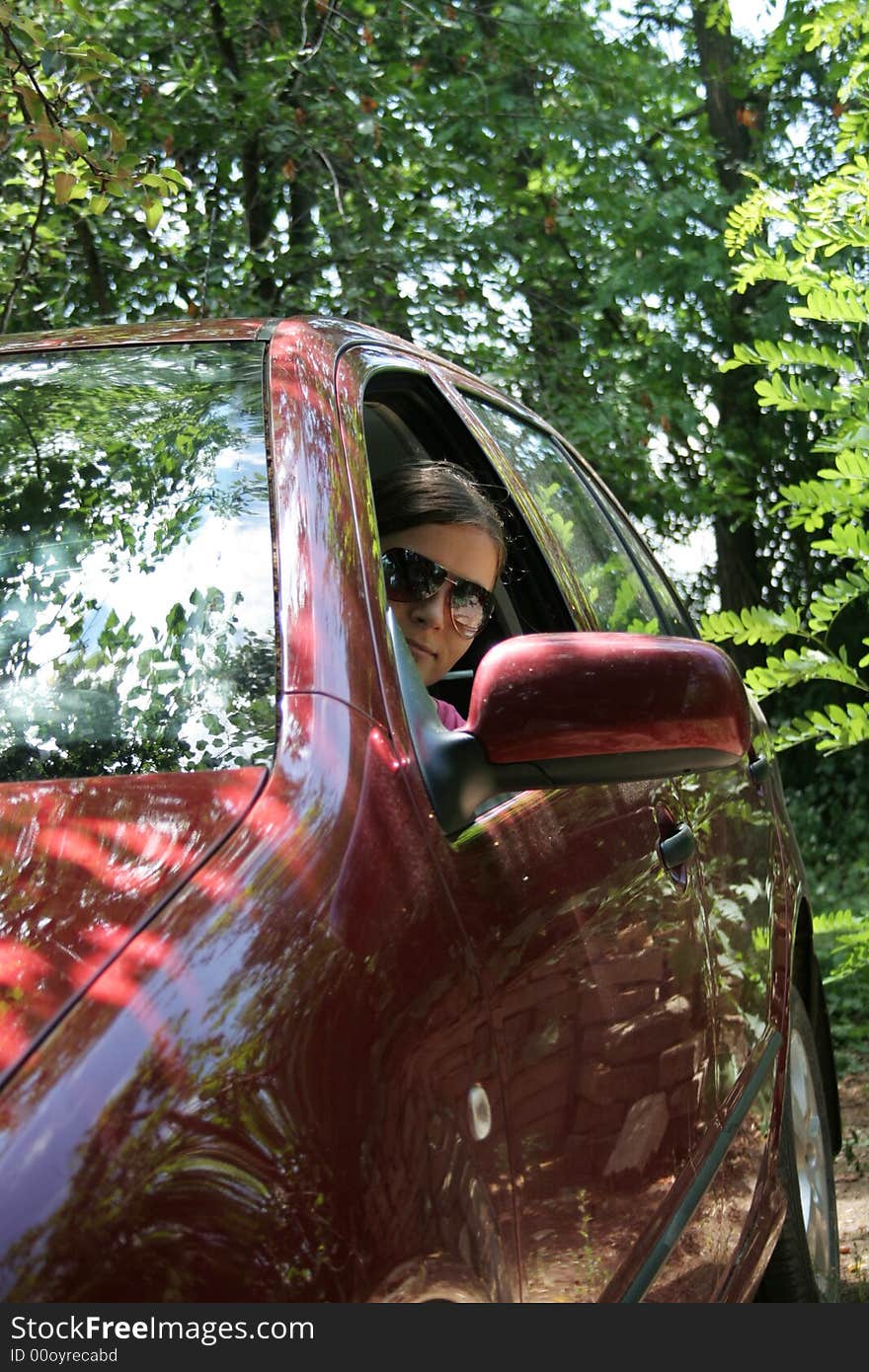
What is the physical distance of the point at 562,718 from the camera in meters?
1.48

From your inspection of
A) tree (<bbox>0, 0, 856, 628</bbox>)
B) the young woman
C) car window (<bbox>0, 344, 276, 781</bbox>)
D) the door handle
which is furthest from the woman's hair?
tree (<bbox>0, 0, 856, 628</bbox>)

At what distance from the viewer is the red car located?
3.42ft

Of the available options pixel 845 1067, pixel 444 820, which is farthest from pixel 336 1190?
pixel 845 1067

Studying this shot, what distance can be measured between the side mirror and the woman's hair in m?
0.67

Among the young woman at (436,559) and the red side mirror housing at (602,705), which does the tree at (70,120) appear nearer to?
the young woman at (436,559)

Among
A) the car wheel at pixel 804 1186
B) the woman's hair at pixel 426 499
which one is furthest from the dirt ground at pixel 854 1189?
the woman's hair at pixel 426 499

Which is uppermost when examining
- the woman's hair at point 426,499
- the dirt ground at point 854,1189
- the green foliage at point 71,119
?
the green foliage at point 71,119

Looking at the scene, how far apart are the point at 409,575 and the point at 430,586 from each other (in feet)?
0.15

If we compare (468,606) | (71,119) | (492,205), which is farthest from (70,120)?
(492,205)

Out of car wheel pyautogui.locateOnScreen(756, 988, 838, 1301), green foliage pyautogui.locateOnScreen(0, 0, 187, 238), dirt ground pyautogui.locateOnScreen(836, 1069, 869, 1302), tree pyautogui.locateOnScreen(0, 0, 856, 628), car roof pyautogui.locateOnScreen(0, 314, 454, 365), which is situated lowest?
dirt ground pyautogui.locateOnScreen(836, 1069, 869, 1302)

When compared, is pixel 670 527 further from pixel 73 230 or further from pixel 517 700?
pixel 517 700

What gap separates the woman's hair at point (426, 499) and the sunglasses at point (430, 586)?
8cm

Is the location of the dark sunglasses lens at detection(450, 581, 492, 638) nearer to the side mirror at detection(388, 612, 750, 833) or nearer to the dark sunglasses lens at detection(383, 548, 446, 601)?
the dark sunglasses lens at detection(383, 548, 446, 601)

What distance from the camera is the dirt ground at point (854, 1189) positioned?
404 centimetres
